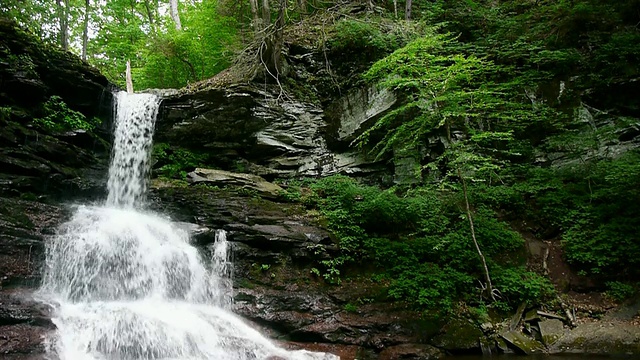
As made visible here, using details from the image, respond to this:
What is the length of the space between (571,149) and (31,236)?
12967mm

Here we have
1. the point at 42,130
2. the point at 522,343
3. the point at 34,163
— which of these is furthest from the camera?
the point at 42,130

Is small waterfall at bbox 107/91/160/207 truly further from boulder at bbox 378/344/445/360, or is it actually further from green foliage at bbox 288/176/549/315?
boulder at bbox 378/344/445/360

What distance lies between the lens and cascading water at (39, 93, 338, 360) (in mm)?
5484

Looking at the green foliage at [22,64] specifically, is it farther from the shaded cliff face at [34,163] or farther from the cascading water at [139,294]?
the cascading water at [139,294]

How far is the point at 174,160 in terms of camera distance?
1144 centimetres

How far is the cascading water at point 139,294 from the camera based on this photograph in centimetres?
548

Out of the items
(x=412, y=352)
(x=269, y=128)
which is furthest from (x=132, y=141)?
(x=412, y=352)

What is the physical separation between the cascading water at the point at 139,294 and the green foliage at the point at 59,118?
2477mm

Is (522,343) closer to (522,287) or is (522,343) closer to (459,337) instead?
(459,337)

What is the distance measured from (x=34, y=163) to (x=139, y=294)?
415 cm

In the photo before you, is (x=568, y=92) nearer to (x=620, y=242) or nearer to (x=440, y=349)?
(x=620, y=242)

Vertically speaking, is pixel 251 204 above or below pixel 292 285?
above

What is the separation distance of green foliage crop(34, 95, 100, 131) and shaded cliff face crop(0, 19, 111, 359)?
3.4 inches

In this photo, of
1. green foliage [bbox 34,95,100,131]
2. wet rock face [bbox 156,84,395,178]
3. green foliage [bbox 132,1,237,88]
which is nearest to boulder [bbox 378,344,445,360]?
wet rock face [bbox 156,84,395,178]
